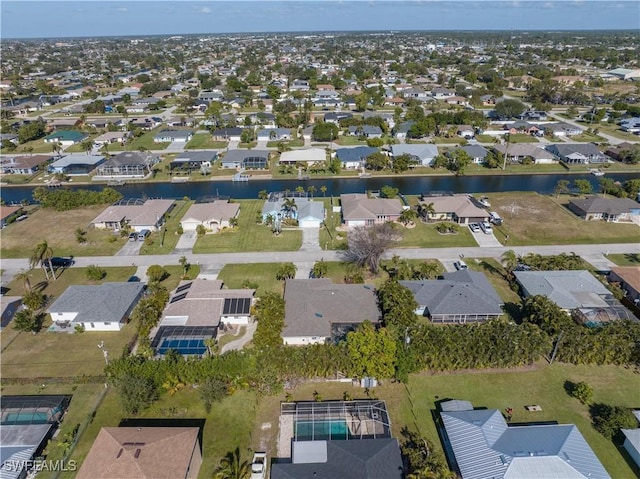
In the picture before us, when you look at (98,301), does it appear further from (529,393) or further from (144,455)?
(529,393)

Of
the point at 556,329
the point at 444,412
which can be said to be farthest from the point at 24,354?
the point at 556,329

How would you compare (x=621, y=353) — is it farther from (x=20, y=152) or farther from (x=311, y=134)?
(x=20, y=152)

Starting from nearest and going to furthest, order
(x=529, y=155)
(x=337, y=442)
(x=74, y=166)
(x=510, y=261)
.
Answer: (x=337, y=442)
(x=510, y=261)
(x=74, y=166)
(x=529, y=155)

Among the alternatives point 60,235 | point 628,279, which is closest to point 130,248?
point 60,235

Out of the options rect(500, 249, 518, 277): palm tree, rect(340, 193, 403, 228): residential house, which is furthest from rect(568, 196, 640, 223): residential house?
rect(340, 193, 403, 228): residential house

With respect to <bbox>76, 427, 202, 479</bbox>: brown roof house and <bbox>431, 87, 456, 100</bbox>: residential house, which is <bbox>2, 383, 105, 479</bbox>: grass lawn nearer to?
<bbox>76, 427, 202, 479</bbox>: brown roof house

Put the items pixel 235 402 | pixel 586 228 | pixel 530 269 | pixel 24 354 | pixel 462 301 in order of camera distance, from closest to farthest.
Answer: pixel 235 402 → pixel 24 354 → pixel 462 301 → pixel 530 269 → pixel 586 228
